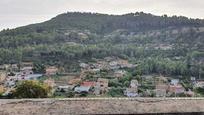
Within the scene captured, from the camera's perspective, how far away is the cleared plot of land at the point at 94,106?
3383 mm

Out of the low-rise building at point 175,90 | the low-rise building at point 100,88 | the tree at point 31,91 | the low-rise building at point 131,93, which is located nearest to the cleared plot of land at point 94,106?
the tree at point 31,91

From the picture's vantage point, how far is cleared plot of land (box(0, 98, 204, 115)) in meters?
3.38

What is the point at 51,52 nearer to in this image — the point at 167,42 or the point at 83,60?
the point at 83,60

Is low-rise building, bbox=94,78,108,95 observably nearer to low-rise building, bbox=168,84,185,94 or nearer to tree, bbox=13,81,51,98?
low-rise building, bbox=168,84,185,94

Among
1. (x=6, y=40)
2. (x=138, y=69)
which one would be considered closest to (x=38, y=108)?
(x=138, y=69)

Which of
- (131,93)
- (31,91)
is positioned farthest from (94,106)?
(131,93)

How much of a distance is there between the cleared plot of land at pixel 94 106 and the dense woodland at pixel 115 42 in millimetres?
51690

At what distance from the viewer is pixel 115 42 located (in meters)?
96.9

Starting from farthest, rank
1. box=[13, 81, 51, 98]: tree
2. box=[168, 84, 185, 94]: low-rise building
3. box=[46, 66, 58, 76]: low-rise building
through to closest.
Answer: box=[46, 66, 58, 76]: low-rise building < box=[168, 84, 185, 94]: low-rise building < box=[13, 81, 51, 98]: tree

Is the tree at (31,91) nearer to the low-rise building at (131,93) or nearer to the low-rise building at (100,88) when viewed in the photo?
the low-rise building at (131,93)

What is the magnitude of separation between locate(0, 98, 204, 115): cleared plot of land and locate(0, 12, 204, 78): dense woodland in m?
51.7

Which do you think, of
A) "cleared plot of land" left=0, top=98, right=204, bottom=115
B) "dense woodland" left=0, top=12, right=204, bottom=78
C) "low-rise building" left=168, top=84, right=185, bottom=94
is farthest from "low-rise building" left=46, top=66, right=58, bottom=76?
"cleared plot of land" left=0, top=98, right=204, bottom=115

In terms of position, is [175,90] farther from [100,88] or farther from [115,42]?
[115,42]

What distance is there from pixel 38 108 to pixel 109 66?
2487 inches
